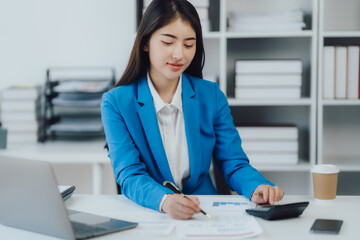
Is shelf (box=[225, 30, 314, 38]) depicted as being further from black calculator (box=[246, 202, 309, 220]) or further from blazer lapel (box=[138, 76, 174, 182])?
black calculator (box=[246, 202, 309, 220])

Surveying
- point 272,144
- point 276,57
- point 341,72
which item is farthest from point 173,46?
point 276,57

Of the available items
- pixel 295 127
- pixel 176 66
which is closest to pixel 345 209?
pixel 176 66

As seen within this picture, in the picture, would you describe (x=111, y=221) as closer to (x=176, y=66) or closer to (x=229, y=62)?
(x=176, y=66)

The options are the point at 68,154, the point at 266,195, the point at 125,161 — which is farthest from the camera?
the point at 68,154

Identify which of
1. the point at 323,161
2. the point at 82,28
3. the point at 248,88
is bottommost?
the point at 323,161

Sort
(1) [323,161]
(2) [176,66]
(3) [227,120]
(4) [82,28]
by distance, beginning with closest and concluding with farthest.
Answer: (2) [176,66] → (3) [227,120] → (1) [323,161] → (4) [82,28]

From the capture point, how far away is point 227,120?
1696mm

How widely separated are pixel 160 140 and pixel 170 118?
125mm

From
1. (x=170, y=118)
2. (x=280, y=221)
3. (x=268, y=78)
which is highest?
(x=268, y=78)

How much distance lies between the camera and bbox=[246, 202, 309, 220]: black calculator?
45.4 inches

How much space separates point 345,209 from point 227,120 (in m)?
0.57

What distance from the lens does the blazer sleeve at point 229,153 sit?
1.57 metres

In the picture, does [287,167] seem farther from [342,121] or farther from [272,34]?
[272,34]

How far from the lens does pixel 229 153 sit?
1.65m
